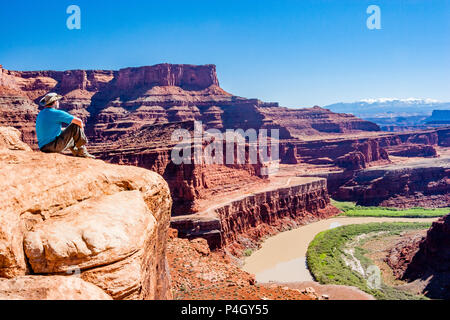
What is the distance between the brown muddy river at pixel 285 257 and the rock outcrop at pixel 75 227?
978 inches

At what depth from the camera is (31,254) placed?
466cm

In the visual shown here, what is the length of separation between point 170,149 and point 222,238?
13277 millimetres

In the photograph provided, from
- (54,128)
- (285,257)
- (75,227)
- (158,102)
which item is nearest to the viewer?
(75,227)

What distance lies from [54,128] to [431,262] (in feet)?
99.9

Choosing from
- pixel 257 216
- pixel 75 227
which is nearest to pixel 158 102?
pixel 257 216

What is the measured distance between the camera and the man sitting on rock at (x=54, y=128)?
7156 mm

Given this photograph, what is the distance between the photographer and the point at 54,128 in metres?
7.32

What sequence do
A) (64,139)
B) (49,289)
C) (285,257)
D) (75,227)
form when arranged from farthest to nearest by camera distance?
1. (285,257)
2. (64,139)
3. (75,227)
4. (49,289)

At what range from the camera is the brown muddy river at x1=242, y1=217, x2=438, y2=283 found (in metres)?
30.1

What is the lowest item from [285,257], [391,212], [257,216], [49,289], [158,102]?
[391,212]

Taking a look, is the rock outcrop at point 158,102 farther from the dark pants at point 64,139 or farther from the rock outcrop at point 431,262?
the dark pants at point 64,139

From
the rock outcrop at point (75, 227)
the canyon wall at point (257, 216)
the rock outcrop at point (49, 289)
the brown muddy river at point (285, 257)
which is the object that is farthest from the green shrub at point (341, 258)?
the rock outcrop at point (49, 289)

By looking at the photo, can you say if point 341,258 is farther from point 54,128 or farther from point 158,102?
point 158,102
